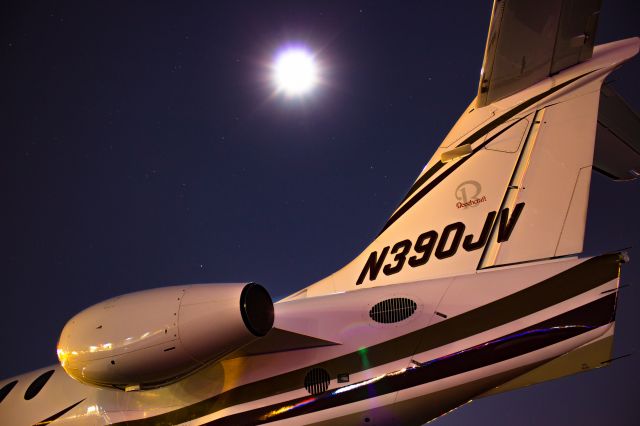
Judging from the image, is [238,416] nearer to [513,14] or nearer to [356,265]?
[356,265]

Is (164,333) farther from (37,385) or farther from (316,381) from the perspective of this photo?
(37,385)

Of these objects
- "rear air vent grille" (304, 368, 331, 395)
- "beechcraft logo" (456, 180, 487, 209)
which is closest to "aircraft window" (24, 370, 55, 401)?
"rear air vent grille" (304, 368, 331, 395)

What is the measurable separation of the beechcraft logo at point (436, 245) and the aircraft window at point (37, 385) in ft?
10.3

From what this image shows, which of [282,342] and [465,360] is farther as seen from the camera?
[282,342]

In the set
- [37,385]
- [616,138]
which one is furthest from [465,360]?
[37,385]

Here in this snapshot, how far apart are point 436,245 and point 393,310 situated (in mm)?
651

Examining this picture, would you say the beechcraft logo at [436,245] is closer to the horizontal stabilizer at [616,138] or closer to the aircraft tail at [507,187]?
the aircraft tail at [507,187]

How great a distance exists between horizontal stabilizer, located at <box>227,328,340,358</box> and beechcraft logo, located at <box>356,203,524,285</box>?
776 millimetres

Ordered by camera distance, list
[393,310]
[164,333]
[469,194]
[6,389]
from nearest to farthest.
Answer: [164,333], [393,310], [469,194], [6,389]

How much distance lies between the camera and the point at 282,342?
11.6 ft

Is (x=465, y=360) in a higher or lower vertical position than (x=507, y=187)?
lower

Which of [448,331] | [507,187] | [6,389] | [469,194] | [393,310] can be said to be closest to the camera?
[448,331]

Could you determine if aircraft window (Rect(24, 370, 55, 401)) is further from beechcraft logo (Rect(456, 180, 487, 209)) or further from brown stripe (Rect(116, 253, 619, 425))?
beechcraft logo (Rect(456, 180, 487, 209))

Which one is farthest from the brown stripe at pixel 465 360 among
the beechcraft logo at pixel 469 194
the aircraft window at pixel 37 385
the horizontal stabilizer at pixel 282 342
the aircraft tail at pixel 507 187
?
the aircraft window at pixel 37 385
